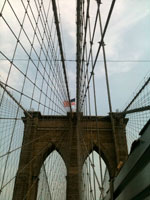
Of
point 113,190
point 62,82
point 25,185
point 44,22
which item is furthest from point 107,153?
point 113,190

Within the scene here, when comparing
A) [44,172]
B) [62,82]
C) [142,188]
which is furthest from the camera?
[44,172]

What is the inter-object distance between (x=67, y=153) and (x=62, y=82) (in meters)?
4.16

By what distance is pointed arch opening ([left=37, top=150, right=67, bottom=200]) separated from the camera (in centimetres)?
1040

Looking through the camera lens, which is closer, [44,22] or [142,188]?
[142,188]

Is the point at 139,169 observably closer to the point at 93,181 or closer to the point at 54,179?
the point at 93,181

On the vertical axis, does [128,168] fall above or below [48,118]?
below

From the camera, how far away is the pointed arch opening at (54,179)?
10.4 meters

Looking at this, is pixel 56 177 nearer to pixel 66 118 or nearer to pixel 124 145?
pixel 66 118

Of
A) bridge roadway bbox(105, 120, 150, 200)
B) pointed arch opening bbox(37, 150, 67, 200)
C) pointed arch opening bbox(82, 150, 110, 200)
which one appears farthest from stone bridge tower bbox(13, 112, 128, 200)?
bridge roadway bbox(105, 120, 150, 200)

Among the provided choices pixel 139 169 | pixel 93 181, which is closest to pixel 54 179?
pixel 93 181

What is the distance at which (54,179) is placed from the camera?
1092cm

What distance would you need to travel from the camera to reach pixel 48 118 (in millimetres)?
12203

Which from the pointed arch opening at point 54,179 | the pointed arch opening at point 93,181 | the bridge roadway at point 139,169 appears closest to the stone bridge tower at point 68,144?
the pointed arch opening at point 54,179

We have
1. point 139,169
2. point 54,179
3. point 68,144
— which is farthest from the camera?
point 54,179
